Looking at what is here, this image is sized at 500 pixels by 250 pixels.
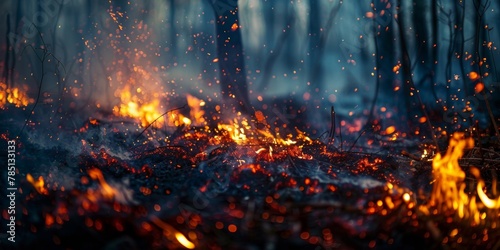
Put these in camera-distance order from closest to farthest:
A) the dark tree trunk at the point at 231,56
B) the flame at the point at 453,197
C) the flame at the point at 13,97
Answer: the flame at the point at 453,197 → the flame at the point at 13,97 → the dark tree trunk at the point at 231,56

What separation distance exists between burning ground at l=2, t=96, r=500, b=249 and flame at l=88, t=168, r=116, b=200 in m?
0.02

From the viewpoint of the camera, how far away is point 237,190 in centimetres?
272

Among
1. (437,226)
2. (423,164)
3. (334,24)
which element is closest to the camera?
(437,226)

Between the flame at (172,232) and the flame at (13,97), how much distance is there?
277 centimetres

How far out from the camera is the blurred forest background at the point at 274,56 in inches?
156

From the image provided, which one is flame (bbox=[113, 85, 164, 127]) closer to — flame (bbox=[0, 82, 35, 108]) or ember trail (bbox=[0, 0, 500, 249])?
ember trail (bbox=[0, 0, 500, 249])

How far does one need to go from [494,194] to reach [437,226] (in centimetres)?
91

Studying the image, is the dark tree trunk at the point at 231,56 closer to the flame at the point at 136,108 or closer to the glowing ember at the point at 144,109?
the glowing ember at the point at 144,109

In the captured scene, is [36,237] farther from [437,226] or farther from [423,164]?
[423,164]

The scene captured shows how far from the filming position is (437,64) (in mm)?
4457

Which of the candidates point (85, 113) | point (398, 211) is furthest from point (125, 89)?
point (398, 211)

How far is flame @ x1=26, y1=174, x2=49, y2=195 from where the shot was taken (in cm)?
267

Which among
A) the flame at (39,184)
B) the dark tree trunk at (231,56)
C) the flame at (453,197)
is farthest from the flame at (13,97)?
the flame at (453,197)

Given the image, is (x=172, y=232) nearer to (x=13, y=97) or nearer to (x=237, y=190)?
(x=237, y=190)
